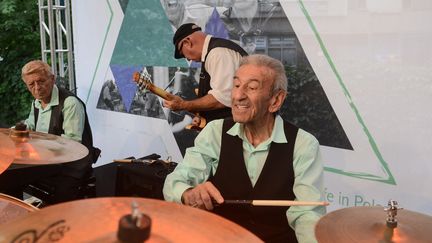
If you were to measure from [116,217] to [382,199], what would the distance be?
1963 mm

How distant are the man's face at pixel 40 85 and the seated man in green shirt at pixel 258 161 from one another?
1.69 metres

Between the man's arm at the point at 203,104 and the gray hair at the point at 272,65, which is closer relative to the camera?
the gray hair at the point at 272,65

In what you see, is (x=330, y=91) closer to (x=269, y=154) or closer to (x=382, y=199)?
(x=382, y=199)

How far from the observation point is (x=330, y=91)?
256cm

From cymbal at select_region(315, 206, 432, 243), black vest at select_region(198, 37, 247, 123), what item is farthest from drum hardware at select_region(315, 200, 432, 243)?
black vest at select_region(198, 37, 247, 123)

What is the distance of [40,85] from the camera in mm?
3020

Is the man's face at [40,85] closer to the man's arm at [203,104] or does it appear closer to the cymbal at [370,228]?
the man's arm at [203,104]

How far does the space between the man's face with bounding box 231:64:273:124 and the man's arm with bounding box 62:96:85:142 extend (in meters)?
1.70

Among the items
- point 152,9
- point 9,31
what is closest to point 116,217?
point 152,9

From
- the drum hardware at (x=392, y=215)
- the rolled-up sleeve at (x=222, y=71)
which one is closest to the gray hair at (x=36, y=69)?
the rolled-up sleeve at (x=222, y=71)

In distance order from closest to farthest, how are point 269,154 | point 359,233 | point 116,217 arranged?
point 116,217 → point 359,233 → point 269,154

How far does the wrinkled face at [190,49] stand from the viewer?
2.85 meters

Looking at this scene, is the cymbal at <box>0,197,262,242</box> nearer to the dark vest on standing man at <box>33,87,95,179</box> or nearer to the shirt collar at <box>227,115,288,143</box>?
the shirt collar at <box>227,115,288,143</box>

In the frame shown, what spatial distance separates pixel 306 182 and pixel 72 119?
1.99m
